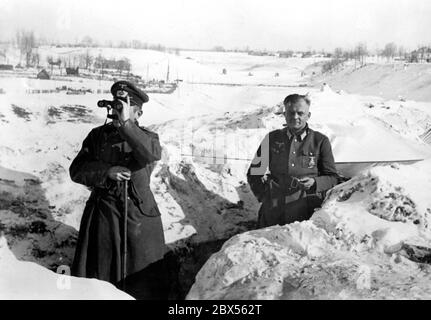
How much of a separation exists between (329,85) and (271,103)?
2.02ft

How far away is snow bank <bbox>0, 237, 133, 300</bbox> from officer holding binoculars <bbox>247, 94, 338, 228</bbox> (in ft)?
4.97

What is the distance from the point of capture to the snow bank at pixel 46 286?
2992 millimetres

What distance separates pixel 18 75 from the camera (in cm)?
458

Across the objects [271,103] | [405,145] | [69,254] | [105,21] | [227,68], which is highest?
[105,21]

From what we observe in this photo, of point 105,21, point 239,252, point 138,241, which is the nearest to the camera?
point 239,252

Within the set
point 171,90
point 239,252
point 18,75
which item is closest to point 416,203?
point 239,252

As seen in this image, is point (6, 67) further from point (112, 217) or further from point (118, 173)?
point (112, 217)

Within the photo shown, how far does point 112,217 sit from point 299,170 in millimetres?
1525

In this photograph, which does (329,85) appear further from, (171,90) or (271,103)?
(171,90)

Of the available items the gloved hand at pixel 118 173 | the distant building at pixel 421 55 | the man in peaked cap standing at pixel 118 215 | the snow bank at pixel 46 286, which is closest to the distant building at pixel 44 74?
the man in peaked cap standing at pixel 118 215

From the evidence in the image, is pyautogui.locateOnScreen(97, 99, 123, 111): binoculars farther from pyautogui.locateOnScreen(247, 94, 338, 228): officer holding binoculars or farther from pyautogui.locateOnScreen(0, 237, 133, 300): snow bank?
pyautogui.locateOnScreen(247, 94, 338, 228): officer holding binoculars

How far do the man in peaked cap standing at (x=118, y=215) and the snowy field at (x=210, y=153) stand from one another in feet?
1.27

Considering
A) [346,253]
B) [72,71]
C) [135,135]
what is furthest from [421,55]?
[72,71]

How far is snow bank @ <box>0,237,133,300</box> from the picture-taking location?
9.82 ft
